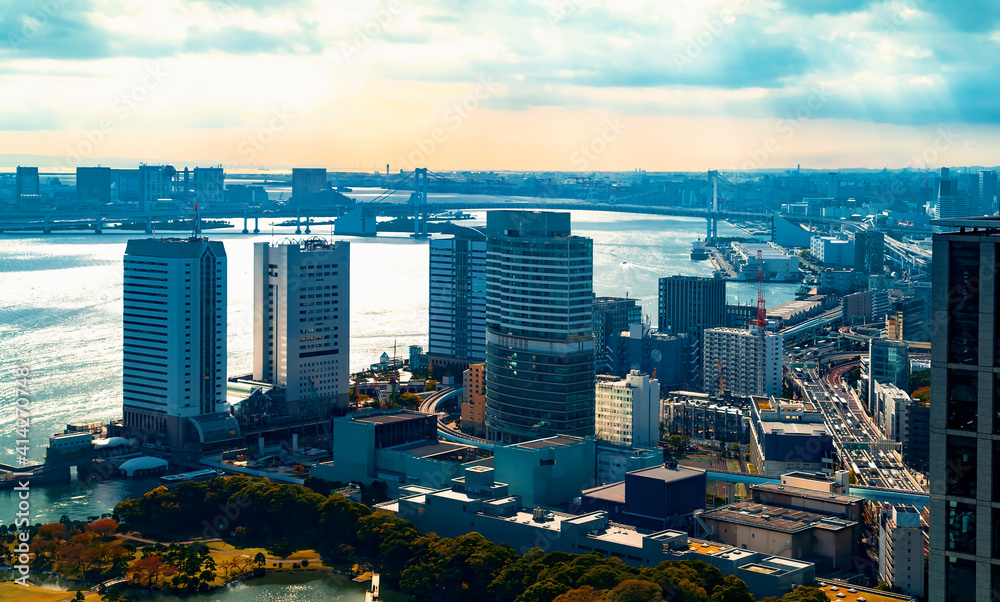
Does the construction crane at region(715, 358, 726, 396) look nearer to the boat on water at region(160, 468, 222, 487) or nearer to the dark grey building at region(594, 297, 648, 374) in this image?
the dark grey building at region(594, 297, 648, 374)

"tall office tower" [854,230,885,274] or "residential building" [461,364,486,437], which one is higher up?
"tall office tower" [854,230,885,274]

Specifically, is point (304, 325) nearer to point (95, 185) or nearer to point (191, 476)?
point (191, 476)

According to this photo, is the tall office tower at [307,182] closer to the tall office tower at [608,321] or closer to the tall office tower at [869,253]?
the tall office tower at [869,253]

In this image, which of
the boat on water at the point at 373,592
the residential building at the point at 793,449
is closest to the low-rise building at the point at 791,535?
the residential building at the point at 793,449

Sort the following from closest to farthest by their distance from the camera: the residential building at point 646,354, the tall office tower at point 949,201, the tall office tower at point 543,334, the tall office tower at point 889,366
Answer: the tall office tower at point 543,334, the tall office tower at point 889,366, the residential building at point 646,354, the tall office tower at point 949,201

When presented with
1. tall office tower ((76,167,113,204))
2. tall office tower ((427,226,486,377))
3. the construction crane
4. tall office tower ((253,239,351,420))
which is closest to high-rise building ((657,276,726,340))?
the construction crane

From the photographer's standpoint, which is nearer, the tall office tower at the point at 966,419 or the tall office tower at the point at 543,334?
the tall office tower at the point at 966,419

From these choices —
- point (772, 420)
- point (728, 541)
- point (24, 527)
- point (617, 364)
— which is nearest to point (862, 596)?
point (728, 541)
